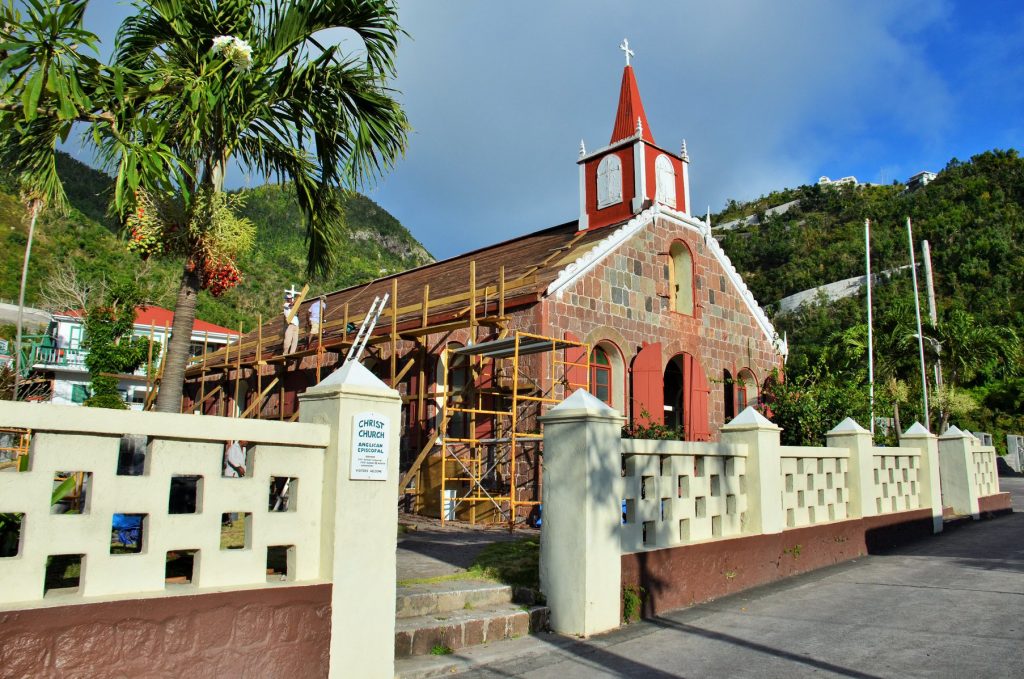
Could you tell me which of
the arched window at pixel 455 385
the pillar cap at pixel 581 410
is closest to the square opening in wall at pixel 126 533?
the pillar cap at pixel 581 410

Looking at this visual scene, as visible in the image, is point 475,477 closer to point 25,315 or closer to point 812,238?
point 25,315

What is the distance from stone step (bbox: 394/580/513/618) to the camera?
6.76 meters

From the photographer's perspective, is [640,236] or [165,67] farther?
[640,236]

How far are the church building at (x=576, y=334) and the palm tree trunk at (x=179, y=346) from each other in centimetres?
683

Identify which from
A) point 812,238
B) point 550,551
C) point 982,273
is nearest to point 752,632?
point 550,551

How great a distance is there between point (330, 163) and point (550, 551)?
185 inches

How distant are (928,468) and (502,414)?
7.53 metres

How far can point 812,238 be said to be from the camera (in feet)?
240

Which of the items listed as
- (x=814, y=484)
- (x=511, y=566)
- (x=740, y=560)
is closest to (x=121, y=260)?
(x=814, y=484)

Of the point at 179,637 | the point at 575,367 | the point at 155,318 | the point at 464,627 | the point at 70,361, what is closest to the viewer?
the point at 179,637

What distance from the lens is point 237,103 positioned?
7508mm

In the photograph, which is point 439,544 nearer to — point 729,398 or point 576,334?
point 576,334

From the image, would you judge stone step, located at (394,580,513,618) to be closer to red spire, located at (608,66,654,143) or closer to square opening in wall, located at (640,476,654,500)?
square opening in wall, located at (640,476,654,500)

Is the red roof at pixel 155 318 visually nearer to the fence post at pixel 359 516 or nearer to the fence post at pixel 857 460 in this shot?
the fence post at pixel 857 460
